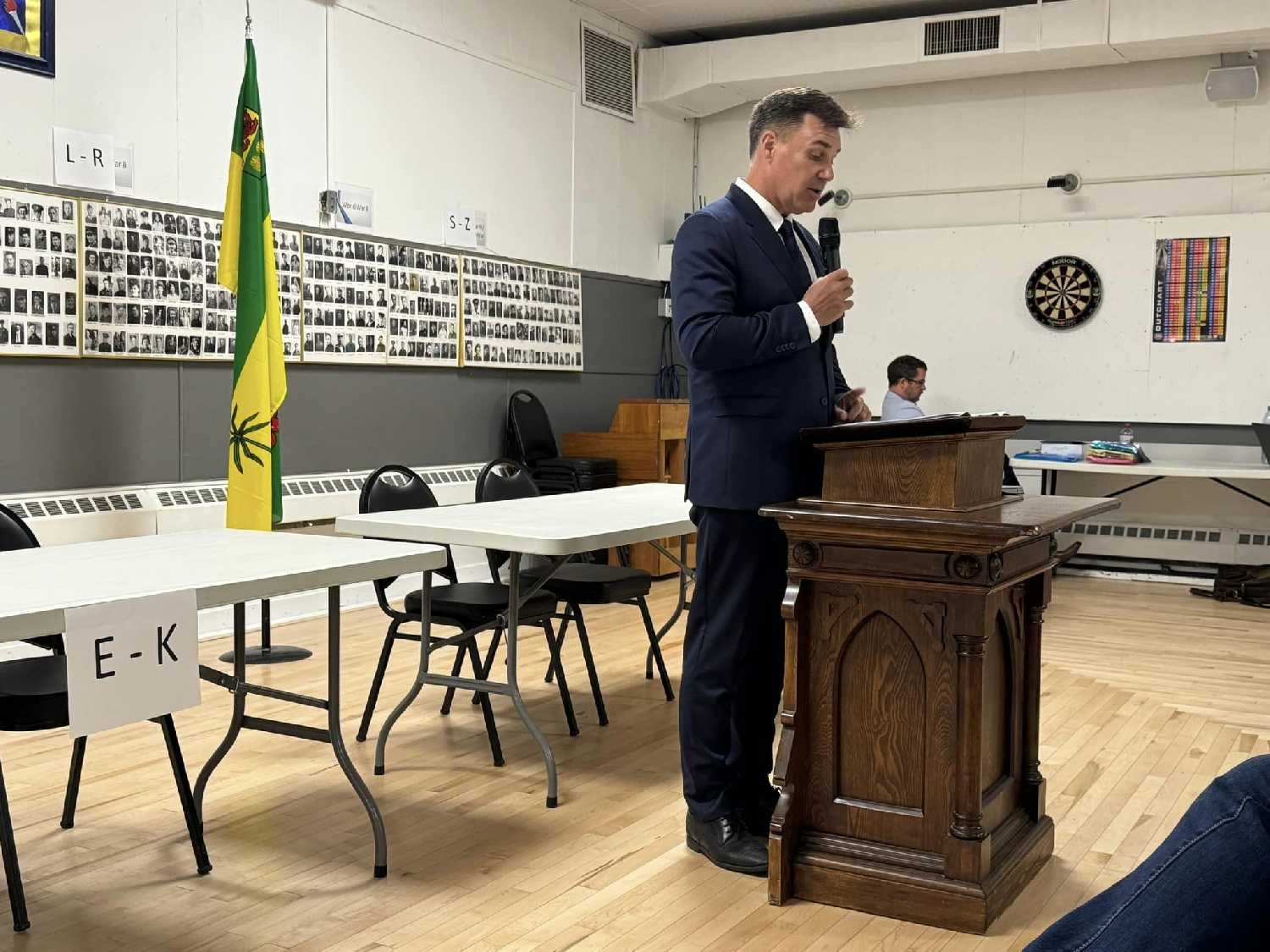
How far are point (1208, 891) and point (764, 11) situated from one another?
8.38 metres

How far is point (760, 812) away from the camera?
3.11 m

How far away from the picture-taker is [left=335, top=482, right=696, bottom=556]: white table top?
3352 mm

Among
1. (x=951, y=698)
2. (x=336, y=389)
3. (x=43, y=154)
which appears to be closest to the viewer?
(x=951, y=698)

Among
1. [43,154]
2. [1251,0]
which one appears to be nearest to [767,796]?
[43,154]

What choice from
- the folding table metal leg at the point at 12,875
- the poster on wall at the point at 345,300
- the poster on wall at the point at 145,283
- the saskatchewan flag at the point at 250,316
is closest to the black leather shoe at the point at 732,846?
the folding table metal leg at the point at 12,875

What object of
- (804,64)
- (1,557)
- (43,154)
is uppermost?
(804,64)

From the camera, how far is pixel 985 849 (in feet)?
8.89

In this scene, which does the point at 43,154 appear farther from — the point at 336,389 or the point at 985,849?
the point at 985,849

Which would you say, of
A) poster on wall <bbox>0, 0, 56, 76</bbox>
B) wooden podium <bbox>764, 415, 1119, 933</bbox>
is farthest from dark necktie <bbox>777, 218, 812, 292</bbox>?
poster on wall <bbox>0, 0, 56, 76</bbox>

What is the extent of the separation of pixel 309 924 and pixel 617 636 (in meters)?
3.43

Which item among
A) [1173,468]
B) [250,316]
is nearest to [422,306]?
[250,316]

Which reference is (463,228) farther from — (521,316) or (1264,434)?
→ (1264,434)

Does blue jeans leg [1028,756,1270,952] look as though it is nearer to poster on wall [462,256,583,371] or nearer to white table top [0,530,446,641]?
white table top [0,530,446,641]

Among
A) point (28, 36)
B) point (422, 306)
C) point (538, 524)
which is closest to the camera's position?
point (538, 524)
